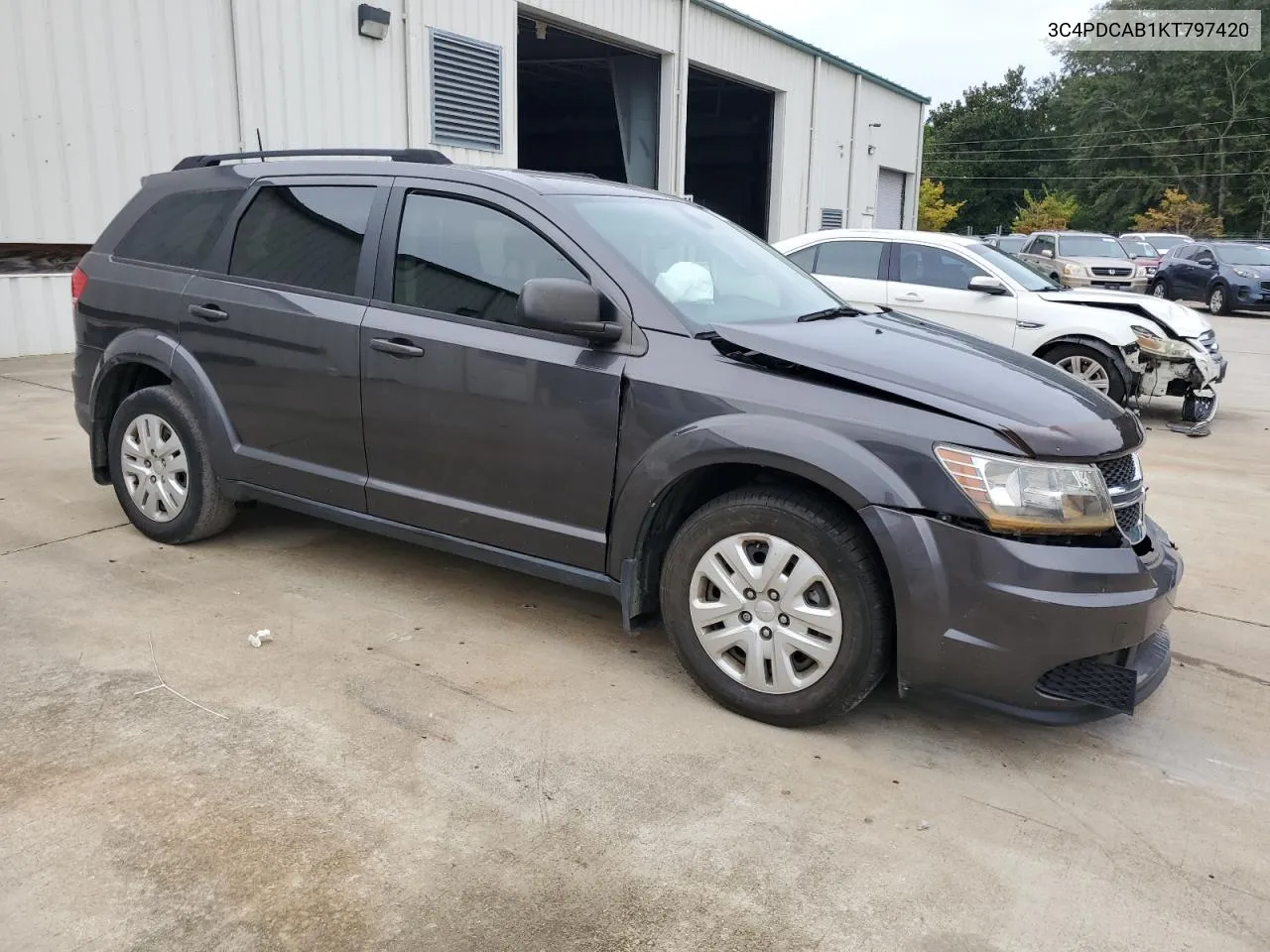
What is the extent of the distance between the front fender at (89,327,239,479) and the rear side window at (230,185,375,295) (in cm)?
49

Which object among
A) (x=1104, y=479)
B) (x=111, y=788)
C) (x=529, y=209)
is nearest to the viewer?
(x=111, y=788)

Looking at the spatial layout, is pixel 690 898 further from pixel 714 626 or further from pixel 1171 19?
pixel 1171 19

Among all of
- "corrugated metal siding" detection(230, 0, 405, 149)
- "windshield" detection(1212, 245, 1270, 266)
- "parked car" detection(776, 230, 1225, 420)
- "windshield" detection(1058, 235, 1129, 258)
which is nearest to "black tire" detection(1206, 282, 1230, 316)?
"windshield" detection(1212, 245, 1270, 266)

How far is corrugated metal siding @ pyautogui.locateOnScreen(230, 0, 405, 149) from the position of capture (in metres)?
11.0

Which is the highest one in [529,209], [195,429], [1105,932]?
[529,209]

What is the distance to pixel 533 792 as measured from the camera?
2848mm

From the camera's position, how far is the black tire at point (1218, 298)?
21047 mm

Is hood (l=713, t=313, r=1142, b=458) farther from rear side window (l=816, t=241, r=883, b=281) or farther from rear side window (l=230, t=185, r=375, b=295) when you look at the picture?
rear side window (l=816, t=241, r=883, b=281)

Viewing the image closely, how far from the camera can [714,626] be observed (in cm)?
329

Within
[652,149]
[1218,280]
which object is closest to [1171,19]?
[1218,280]

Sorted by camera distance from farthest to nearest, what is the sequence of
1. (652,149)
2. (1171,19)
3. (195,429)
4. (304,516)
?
(1171,19), (652,149), (304,516), (195,429)

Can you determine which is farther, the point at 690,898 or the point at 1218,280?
the point at 1218,280

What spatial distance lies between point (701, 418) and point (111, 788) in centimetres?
198

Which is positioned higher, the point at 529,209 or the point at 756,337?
the point at 529,209
